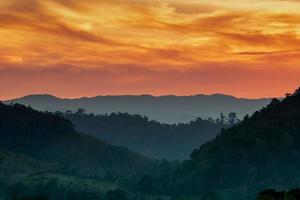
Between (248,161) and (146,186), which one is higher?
(248,161)

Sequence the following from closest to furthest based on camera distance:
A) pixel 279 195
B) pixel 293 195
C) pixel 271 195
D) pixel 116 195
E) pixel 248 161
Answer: pixel 293 195, pixel 271 195, pixel 279 195, pixel 116 195, pixel 248 161

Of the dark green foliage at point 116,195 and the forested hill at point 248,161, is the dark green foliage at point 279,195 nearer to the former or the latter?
the dark green foliage at point 116,195

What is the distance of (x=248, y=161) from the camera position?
6309 inches

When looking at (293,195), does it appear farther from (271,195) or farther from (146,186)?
(146,186)

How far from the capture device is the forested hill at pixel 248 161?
498 ft

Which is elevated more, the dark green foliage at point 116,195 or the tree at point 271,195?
the tree at point 271,195

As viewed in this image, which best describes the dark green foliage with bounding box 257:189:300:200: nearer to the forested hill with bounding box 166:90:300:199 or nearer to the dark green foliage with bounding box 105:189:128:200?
the dark green foliage with bounding box 105:189:128:200

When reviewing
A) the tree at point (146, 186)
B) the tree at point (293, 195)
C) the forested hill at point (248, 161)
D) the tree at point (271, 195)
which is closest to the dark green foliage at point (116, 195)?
the tree at point (146, 186)

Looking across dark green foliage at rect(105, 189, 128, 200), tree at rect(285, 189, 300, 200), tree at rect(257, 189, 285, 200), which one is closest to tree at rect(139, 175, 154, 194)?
dark green foliage at rect(105, 189, 128, 200)

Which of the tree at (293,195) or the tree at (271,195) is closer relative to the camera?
the tree at (293,195)

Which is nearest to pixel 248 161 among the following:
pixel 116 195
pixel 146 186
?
pixel 146 186

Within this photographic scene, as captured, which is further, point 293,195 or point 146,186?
point 146,186

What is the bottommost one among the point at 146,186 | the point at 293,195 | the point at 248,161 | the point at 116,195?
the point at 116,195

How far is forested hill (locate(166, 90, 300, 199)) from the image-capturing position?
152 meters
